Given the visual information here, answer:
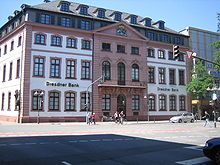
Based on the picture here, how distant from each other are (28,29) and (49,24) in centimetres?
306

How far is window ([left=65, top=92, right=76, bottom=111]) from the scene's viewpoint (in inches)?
1588

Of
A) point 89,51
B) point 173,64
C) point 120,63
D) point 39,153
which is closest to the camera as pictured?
point 39,153

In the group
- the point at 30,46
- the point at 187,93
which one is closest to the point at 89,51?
the point at 30,46

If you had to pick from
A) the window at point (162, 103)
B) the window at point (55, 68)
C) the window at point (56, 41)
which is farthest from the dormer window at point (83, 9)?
the window at point (162, 103)

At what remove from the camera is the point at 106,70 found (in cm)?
4469

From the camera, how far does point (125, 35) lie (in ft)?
153

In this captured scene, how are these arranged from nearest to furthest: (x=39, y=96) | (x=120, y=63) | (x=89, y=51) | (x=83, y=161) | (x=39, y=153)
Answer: (x=83, y=161), (x=39, y=153), (x=39, y=96), (x=89, y=51), (x=120, y=63)

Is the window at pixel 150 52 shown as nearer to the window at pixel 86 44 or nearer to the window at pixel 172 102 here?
the window at pixel 172 102

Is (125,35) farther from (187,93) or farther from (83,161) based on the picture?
(83,161)

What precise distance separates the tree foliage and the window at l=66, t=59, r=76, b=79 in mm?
21403

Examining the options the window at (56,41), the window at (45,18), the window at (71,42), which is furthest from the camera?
the window at (71,42)

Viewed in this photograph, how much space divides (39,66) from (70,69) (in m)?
4.54

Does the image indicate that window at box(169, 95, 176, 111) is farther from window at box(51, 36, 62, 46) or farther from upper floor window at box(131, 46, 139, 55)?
window at box(51, 36, 62, 46)

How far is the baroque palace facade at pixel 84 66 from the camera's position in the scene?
127 ft
